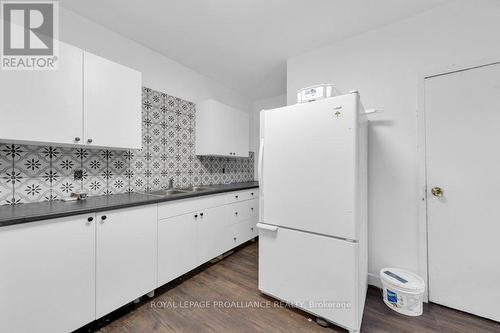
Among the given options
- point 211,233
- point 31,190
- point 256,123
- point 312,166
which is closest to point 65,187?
point 31,190

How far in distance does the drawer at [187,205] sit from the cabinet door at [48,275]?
547 mm

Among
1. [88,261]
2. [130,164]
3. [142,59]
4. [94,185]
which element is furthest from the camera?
[142,59]

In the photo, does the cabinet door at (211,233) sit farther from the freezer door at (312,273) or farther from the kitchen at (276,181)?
the freezer door at (312,273)

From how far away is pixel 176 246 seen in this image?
1.96 metres

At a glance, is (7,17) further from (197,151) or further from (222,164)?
(222,164)

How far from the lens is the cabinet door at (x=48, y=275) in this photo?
109 cm

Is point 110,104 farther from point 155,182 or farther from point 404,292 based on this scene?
point 404,292

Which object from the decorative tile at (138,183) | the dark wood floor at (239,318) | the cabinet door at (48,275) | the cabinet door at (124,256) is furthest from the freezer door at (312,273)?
the decorative tile at (138,183)

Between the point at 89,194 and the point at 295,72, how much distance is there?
8.64 feet

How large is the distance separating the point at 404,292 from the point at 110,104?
9.60ft

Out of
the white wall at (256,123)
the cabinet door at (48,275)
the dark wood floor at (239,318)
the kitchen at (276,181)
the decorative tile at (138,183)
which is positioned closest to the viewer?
the cabinet door at (48,275)

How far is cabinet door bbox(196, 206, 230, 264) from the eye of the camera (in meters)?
2.22

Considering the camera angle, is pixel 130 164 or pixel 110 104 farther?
pixel 130 164

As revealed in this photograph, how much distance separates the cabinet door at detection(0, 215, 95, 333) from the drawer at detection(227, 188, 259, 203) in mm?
1518
